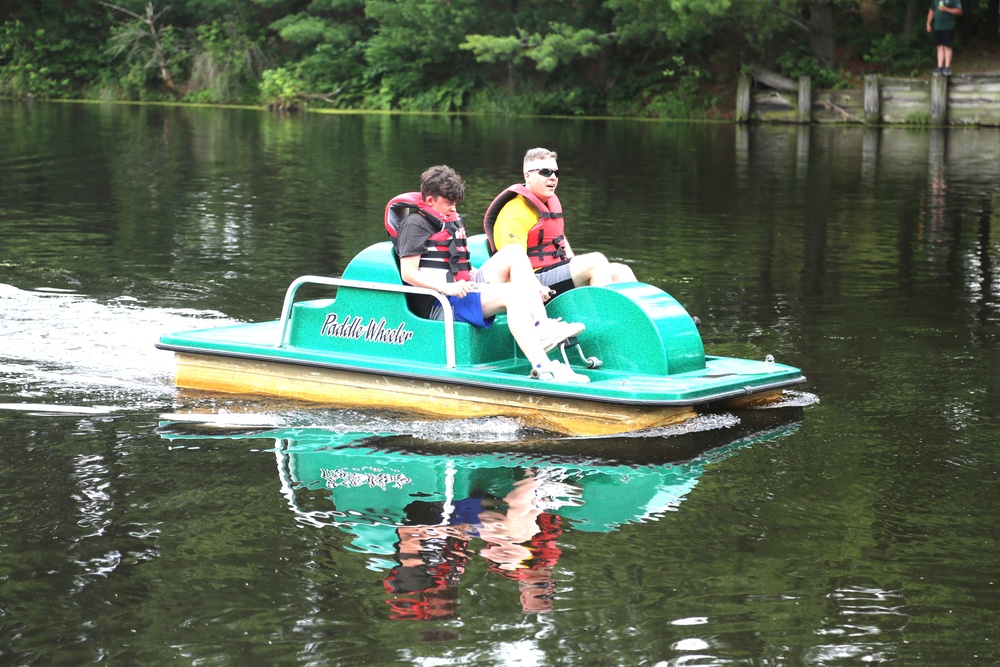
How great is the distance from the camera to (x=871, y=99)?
29547 millimetres

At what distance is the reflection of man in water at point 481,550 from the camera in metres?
4.67

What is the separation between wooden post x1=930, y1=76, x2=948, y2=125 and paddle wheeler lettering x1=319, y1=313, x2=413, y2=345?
23.4 m

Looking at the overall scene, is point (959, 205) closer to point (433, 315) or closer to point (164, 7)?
point (433, 315)

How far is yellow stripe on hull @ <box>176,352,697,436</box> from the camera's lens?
6770 millimetres

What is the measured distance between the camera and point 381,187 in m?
18.5

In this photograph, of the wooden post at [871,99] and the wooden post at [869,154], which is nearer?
the wooden post at [869,154]

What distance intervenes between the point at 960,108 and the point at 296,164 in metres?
14.0

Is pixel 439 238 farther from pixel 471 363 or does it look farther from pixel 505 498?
pixel 505 498

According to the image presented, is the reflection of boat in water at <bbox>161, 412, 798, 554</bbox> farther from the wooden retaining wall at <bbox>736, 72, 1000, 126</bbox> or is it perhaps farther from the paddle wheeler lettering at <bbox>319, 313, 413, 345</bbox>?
the wooden retaining wall at <bbox>736, 72, 1000, 126</bbox>

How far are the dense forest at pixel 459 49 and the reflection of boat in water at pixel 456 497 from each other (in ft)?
79.3

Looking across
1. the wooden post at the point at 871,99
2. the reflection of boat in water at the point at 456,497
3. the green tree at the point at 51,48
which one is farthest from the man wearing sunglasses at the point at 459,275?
the green tree at the point at 51,48

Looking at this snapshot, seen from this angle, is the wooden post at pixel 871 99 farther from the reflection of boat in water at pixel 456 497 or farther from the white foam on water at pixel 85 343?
the reflection of boat in water at pixel 456 497

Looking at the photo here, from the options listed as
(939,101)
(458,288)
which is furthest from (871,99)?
(458,288)

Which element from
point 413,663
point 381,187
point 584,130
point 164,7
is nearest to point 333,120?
point 584,130
